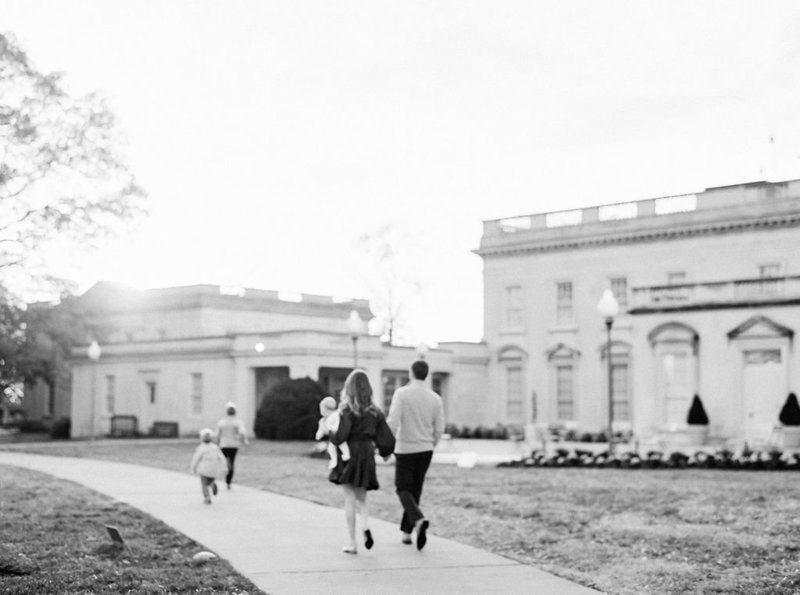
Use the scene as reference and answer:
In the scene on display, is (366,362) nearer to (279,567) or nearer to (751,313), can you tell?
(751,313)

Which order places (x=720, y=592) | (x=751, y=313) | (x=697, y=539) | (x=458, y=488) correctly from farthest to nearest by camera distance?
(x=751, y=313), (x=458, y=488), (x=697, y=539), (x=720, y=592)

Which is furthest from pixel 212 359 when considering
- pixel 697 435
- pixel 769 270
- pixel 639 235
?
pixel 769 270

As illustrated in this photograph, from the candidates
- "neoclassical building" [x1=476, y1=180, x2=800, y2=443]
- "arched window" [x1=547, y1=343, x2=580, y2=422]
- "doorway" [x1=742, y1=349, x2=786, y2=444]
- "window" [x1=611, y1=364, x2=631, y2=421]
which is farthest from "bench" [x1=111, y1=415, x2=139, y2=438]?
"doorway" [x1=742, y1=349, x2=786, y2=444]

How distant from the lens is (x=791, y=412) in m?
34.6

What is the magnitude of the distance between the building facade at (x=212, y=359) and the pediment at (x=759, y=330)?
42.3 feet

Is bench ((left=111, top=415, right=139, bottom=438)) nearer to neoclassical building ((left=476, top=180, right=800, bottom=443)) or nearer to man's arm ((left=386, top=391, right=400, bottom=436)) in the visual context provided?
neoclassical building ((left=476, top=180, right=800, bottom=443))

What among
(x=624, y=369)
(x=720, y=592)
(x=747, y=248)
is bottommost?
(x=720, y=592)

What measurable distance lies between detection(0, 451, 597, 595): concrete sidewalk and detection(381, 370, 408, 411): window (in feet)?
108

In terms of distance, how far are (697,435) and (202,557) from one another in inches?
1093

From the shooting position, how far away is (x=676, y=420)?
3872 cm

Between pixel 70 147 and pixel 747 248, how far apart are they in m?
23.6

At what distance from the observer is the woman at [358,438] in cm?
1208

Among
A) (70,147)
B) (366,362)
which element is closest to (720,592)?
(70,147)

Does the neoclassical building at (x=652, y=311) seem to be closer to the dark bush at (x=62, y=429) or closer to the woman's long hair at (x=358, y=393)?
the dark bush at (x=62, y=429)
